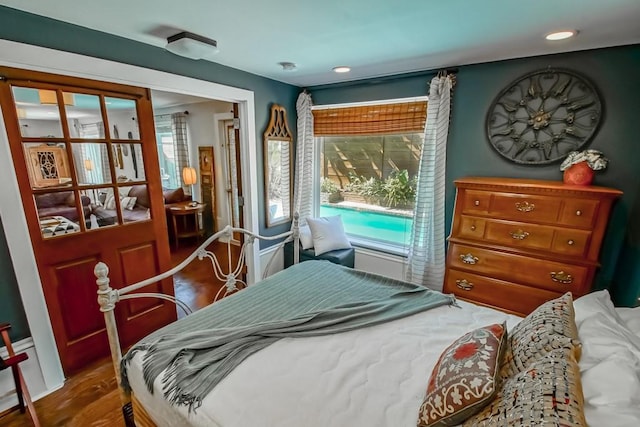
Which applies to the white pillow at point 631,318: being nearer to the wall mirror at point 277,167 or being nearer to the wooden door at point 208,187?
the wall mirror at point 277,167

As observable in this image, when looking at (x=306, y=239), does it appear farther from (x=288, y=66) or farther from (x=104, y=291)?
(x=104, y=291)

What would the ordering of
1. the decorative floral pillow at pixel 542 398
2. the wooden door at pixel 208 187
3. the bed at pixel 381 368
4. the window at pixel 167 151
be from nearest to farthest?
the decorative floral pillow at pixel 542 398, the bed at pixel 381 368, the wooden door at pixel 208 187, the window at pixel 167 151

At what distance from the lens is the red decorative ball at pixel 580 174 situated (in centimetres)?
201

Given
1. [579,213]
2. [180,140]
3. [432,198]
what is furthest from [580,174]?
[180,140]

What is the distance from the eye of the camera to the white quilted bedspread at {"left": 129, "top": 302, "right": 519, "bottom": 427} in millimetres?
1008

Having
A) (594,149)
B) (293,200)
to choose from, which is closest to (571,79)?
(594,149)

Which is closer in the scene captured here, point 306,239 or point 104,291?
point 104,291

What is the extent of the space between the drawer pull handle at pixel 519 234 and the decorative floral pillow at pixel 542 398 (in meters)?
1.38

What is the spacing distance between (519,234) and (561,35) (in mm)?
1310

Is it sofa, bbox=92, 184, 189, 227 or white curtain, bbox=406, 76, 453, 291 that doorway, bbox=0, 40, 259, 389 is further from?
white curtain, bbox=406, 76, 453, 291

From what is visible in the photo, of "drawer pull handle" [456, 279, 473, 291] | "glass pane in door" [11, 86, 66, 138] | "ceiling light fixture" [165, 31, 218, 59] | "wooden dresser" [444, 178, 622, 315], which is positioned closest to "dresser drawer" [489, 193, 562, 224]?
"wooden dresser" [444, 178, 622, 315]

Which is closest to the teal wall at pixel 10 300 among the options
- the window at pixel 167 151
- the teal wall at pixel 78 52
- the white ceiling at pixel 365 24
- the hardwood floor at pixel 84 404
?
the teal wall at pixel 78 52

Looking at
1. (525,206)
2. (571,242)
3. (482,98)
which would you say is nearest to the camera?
(571,242)

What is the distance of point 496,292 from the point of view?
7.27 feet
